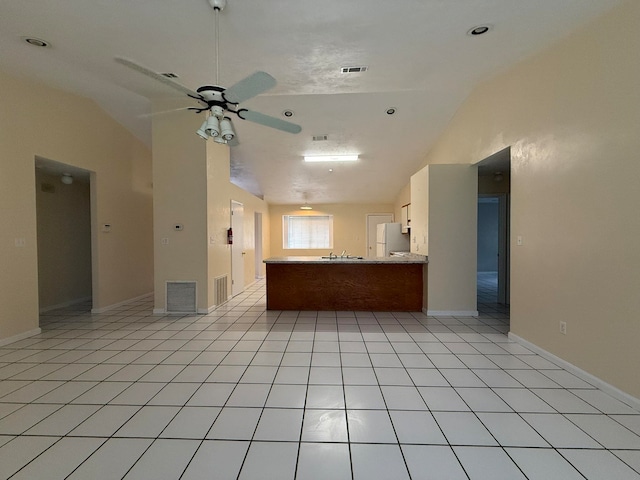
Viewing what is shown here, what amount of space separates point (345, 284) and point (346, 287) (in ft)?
0.18

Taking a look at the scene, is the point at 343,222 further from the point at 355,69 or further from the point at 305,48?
the point at 305,48

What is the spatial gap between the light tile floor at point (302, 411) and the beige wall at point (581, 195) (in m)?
0.38

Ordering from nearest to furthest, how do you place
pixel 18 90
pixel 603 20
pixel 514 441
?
pixel 514 441 → pixel 603 20 → pixel 18 90

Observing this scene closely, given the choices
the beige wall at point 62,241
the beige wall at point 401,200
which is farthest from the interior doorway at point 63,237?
the beige wall at point 401,200

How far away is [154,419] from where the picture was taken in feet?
6.63

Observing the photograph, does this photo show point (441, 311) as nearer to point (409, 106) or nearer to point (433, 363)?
point (433, 363)

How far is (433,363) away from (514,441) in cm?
109

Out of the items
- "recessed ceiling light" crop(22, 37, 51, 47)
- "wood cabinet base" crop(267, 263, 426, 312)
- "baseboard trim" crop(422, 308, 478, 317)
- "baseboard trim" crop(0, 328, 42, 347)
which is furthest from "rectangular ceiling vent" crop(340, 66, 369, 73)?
"baseboard trim" crop(0, 328, 42, 347)

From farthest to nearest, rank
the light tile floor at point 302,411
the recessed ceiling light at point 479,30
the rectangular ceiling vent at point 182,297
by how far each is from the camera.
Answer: the rectangular ceiling vent at point 182,297 < the recessed ceiling light at point 479,30 < the light tile floor at point 302,411

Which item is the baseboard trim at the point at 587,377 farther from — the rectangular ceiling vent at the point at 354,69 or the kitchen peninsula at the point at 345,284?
the rectangular ceiling vent at the point at 354,69

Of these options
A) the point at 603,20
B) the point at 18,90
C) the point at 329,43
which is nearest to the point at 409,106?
the point at 329,43

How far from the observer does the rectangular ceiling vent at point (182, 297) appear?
473 cm

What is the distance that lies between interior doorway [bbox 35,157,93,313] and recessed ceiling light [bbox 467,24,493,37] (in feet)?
18.5

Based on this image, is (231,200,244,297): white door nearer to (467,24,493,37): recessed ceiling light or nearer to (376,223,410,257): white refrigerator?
(376,223,410,257): white refrigerator
